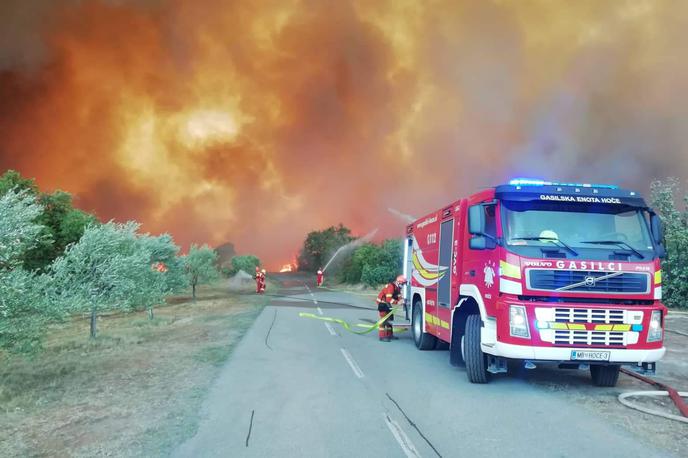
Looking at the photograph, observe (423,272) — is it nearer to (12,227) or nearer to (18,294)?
(18,294)

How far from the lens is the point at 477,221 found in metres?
7.98

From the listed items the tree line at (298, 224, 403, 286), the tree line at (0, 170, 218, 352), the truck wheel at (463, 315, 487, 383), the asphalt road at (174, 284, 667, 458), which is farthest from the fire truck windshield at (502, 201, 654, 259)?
the tree line at (298, 224, 403, 286)

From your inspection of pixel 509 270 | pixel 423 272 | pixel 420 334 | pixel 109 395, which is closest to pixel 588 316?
pixel 509 270

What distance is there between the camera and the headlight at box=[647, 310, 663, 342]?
25.7 feet

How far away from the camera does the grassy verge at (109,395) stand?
19.4 ft

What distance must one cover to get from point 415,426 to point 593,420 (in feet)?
8.26

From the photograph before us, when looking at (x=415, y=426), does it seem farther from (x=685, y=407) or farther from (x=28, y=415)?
(x=28, y=415)

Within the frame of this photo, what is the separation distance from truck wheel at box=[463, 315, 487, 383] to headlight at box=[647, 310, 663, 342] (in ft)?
8.51

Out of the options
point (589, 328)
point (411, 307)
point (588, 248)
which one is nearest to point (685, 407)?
point (589, 328)

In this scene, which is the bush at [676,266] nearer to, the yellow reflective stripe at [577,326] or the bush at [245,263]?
the yellow reflective stripe at [577,326]

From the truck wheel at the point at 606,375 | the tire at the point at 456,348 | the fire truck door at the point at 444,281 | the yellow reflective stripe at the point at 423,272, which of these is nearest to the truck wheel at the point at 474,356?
the tire at the point at 456,348

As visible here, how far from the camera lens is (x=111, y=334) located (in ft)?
60.5

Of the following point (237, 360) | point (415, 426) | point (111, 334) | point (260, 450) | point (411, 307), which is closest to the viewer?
point (260, 450)

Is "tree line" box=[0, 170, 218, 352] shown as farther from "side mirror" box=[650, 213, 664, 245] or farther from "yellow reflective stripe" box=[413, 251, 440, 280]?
"side mirror" box=[650, 213, 664, 245]
